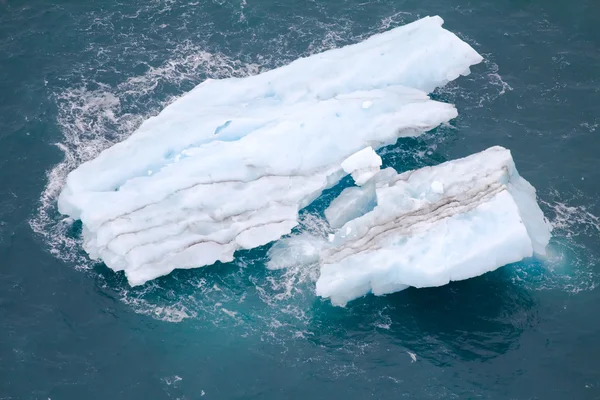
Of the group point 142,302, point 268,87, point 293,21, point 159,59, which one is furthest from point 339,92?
point 142,302

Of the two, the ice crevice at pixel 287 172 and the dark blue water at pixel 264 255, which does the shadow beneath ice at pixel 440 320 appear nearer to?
the dark blue water at pixel 264 255

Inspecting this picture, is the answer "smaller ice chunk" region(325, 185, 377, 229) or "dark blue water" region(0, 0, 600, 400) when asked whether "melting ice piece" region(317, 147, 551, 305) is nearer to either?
"smaller ice chunk" region(325, 185, 377, 229)

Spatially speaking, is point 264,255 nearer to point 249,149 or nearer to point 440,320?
point 249,149

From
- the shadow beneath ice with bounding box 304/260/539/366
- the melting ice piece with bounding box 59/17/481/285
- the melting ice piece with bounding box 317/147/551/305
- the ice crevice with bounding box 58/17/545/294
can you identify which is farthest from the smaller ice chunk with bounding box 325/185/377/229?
the shadow beneath ice with bounding box 304/260/539/366

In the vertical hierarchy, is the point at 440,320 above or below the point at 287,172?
below

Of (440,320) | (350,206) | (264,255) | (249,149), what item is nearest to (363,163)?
(350,206)

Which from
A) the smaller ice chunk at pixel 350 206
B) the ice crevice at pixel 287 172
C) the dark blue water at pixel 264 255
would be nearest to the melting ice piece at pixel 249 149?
the ice crevice at pixel 287 172
